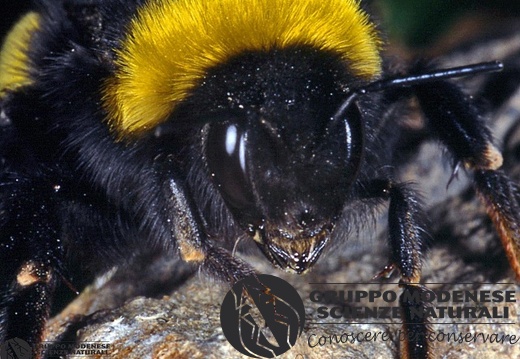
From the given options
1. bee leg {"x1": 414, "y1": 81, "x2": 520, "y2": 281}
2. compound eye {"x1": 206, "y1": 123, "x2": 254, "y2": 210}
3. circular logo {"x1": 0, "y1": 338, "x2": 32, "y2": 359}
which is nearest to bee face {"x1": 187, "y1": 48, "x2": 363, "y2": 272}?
→ compound eye {"x1": 206, "y1": 123, "x2": 254, "y2": 210}

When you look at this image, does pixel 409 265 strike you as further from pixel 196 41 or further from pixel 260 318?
pixel 196 41

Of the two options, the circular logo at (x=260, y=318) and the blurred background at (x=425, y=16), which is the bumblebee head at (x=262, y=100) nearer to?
the circular logo at (x=260, y=318)

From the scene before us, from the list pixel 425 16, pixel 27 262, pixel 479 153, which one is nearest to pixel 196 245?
pixel 27 262

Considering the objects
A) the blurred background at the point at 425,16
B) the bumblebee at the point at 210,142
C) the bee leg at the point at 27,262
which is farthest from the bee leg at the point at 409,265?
the blurred background at the point at 425,16

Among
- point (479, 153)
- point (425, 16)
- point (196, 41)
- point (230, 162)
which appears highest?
point (425, 16)

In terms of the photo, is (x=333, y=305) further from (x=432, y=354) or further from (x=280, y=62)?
(x=280, y=62)
